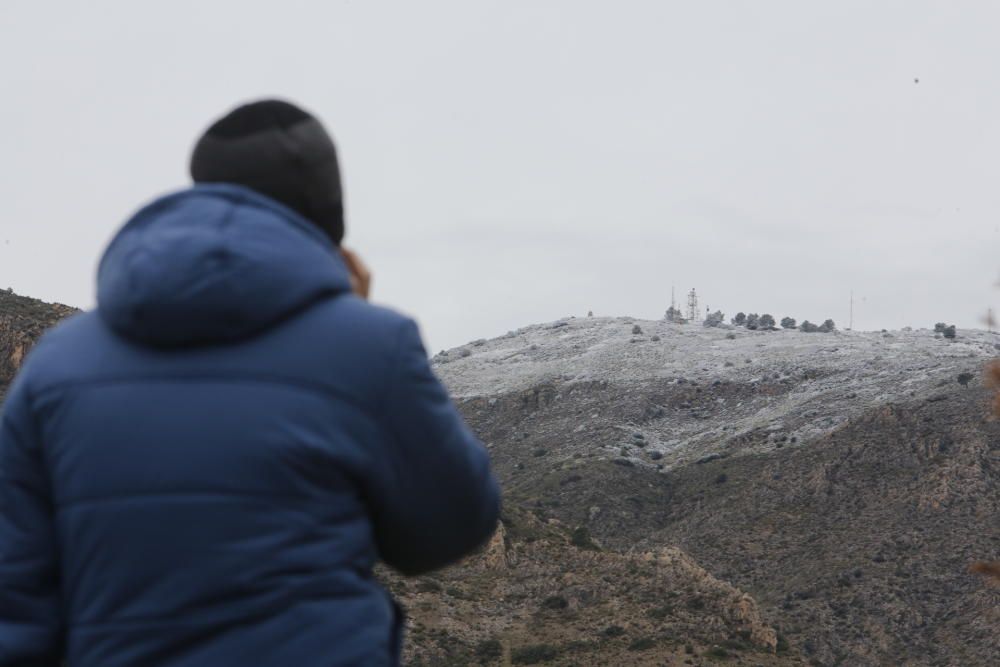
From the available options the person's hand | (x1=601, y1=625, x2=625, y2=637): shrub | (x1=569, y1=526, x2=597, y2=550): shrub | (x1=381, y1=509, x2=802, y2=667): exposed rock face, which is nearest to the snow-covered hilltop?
(x1=569, y1=526, x2=597, y2=550): shrub

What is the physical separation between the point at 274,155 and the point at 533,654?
25.3 metres

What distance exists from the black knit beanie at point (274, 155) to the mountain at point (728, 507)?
81.9 ft

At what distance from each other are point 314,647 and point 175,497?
26 cm

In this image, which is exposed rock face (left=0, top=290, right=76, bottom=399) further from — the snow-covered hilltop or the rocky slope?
the snow-covered hilltop

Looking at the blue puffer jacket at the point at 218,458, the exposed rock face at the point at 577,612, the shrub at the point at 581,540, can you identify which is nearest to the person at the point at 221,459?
the blue puffer jacket at the point at 218,458

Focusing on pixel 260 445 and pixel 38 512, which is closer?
pixel 260 445

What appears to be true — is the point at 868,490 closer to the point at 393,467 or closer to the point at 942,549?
the point at 942,549

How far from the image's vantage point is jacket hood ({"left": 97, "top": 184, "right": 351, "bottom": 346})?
1722 millimetres

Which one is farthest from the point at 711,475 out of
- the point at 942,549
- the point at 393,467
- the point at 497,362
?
the point at 393,467

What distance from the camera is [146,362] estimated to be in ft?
5.93

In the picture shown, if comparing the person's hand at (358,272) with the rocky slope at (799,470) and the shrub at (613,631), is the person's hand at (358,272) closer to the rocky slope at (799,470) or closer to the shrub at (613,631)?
the shrub at (613,631)

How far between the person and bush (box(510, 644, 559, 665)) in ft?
82.0

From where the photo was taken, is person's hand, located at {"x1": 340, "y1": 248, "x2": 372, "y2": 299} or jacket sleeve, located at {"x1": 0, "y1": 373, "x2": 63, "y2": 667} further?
person's hand, located at {"x1": 340, "y1": 248, "x2": 372, "y2": 299}

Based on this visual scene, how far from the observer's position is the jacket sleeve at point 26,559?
73.5 inches
